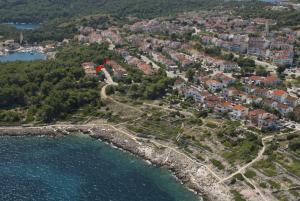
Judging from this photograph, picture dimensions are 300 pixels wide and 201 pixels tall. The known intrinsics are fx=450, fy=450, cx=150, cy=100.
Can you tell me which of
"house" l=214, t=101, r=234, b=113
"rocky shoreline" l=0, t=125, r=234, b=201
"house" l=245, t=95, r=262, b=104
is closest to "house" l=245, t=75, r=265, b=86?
"house" l=245, t=95, r=262, b=104

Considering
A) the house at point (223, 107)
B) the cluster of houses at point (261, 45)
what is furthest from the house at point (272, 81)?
the house at point (223, 107)

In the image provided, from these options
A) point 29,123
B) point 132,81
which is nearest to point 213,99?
point 132,81

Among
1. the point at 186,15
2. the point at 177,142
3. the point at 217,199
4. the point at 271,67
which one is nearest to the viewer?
the point at 217,199

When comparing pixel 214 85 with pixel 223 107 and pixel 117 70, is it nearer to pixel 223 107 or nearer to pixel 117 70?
pixel 223 107

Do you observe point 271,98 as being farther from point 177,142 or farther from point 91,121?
point 91,121

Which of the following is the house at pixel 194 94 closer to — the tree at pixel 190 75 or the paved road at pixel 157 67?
the tree at pixel 190 75
